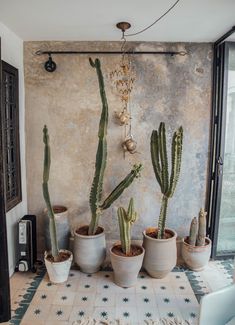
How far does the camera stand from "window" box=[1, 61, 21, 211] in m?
2.57

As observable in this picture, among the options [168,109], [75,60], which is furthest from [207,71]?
[75,60]

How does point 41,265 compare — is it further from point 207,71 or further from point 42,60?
point 207,71

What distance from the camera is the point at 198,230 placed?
2725 mm

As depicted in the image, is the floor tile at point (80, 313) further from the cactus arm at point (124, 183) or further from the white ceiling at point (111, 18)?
the white ceiling at point (111, 18)

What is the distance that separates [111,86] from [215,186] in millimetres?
1563

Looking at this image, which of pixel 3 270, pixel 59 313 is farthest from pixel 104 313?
pixel 3 270

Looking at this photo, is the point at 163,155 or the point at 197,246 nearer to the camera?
the point at 163,155

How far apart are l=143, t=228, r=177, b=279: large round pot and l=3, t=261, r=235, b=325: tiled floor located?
0.41 feet

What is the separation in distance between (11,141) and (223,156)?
7.29 feet

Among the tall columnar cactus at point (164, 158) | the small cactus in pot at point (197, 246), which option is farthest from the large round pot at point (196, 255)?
the tall columnar cactus at point (164, 158)

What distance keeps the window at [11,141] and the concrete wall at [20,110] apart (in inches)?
3.4

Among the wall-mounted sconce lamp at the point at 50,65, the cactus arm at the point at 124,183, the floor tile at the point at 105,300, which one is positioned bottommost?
the floor tile at the point at 105,300

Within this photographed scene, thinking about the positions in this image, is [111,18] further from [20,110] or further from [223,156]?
[223,156]

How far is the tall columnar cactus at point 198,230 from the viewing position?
2699mm
